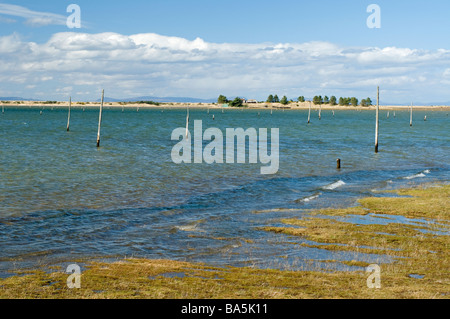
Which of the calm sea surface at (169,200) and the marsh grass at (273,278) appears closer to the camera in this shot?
the marsh grass at (273,278)

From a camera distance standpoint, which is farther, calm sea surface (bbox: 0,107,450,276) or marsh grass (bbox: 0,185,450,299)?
calm sea surface (bbox: 0,107,450,276)

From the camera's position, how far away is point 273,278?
42.1 ft

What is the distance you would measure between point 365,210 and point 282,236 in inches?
273

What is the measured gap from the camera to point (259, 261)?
14953mm

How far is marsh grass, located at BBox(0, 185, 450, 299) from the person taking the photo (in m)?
11.4

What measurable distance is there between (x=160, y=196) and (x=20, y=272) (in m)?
15.3

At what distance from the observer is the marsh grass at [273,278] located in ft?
37.2

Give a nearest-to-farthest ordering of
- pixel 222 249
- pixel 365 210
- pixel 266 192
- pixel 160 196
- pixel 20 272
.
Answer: pixel 20 272
pixel 222 249
pixel 365 210
pixel 160 196
pixel 266 192

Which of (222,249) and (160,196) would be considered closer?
(222,249)

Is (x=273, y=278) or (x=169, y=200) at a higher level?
(x=273, y=278)

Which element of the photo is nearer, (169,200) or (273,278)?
(273,278)

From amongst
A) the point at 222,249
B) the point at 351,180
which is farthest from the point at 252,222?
the point at 351,180
